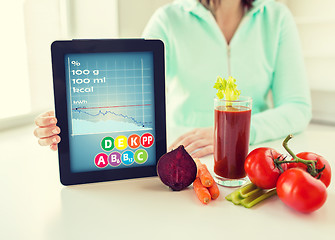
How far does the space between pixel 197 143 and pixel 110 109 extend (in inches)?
14.7

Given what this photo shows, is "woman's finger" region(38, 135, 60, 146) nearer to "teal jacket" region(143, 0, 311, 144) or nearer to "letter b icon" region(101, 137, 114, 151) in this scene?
"letter b icon" region(101, 137, 114, 151)

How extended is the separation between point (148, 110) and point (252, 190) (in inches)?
13.0

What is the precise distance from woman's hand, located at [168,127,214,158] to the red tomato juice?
22 cm

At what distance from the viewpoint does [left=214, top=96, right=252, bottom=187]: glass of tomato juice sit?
2.85 ft

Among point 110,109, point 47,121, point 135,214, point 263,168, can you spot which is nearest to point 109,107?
point 110,109

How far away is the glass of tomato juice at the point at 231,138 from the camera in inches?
34.1

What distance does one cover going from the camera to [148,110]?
91 cm

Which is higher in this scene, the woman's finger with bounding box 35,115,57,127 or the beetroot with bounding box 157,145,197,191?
the woman's finger with bounding box 35,115,57,127

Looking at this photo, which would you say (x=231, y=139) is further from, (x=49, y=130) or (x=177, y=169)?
(x=49, y=130)

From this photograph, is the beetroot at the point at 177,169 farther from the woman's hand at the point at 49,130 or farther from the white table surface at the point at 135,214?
the woman's hand at the point at 49,130

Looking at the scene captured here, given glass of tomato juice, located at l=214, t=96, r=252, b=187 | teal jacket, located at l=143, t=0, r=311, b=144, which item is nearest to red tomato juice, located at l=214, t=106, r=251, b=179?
glass of tomato juice, located at l=214, t=96, r=252, b=187

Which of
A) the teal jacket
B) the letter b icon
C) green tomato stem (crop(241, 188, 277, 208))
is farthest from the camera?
the teal jacket

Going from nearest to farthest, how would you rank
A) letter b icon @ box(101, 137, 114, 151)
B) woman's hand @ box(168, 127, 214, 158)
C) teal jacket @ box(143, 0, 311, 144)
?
letter b icon @ box(101, 137, 114, 151), woman's hand @ box(168, 127, 214, 158), teal jacket @ box(143, 0, 311, 144)

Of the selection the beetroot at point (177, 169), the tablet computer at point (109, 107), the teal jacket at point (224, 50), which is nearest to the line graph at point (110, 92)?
the tablet computer at point (109, 107)
